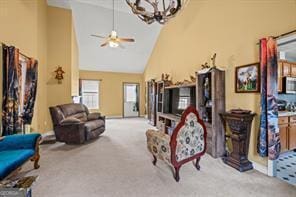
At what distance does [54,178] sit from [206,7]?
452 centimetres

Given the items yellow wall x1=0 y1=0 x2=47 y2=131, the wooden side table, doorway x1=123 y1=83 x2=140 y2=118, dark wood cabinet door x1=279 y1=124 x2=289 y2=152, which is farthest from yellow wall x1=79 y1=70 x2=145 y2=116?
dark wood cabinet door x1=279 y1=124 x2=289 y2=152

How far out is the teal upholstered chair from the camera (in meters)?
2.18

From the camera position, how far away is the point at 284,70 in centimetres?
409

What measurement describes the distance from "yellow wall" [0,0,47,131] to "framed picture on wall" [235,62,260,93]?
13.9 feet

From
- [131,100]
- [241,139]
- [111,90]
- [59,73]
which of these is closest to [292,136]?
[241,139]

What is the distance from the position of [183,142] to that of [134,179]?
2.89 ft

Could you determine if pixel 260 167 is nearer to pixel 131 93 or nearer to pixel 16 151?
pixel 16 151

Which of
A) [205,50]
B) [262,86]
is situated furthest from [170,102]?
[262,86]

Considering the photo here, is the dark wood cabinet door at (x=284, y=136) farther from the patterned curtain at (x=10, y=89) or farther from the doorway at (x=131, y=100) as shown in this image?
the doorway at (x=131, y=100)

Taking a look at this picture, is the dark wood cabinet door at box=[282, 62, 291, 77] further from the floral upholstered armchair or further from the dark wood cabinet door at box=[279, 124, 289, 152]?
the floral upholstered armchair

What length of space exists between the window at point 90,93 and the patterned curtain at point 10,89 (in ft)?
19.4

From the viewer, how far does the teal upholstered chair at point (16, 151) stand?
7.15 feet

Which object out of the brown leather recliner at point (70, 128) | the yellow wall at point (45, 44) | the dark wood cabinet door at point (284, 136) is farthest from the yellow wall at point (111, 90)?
the dark wood cabinet door at point (284, 136)

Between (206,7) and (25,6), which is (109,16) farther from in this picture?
(206,7)
